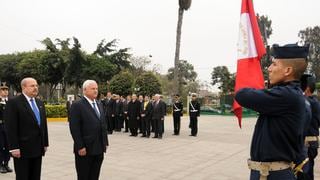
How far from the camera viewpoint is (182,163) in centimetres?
968

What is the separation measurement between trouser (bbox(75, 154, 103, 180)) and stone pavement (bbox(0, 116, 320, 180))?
206 cm

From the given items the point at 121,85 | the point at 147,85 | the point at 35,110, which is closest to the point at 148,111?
the point at 35,110

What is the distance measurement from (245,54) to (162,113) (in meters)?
12.5

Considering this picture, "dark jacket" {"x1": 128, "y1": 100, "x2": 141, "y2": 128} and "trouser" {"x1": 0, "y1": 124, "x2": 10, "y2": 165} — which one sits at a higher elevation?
"dark jacket" {"x1": 128, "y1": 100, "x2": 141, "y2": 128}

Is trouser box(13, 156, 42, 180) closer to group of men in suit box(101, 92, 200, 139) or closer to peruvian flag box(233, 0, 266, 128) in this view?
peruvian flag box(233, 0, 266, 128)

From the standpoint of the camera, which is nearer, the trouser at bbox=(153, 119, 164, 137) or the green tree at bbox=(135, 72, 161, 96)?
the trouser at bbox=(153, 119, 164, 137)

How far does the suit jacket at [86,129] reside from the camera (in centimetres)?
575

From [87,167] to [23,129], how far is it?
3.45 feet

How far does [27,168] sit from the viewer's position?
224 inches

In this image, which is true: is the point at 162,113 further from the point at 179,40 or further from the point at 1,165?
the point at 179,40

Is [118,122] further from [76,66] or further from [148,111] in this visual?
[76,66]

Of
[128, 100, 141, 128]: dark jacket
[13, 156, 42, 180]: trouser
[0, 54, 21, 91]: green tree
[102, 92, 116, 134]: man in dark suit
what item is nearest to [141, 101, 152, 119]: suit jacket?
[128, 100, 141, 128]: dark jacket

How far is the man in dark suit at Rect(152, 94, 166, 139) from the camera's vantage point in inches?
622

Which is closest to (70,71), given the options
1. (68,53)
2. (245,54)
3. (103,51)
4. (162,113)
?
(68,53)
